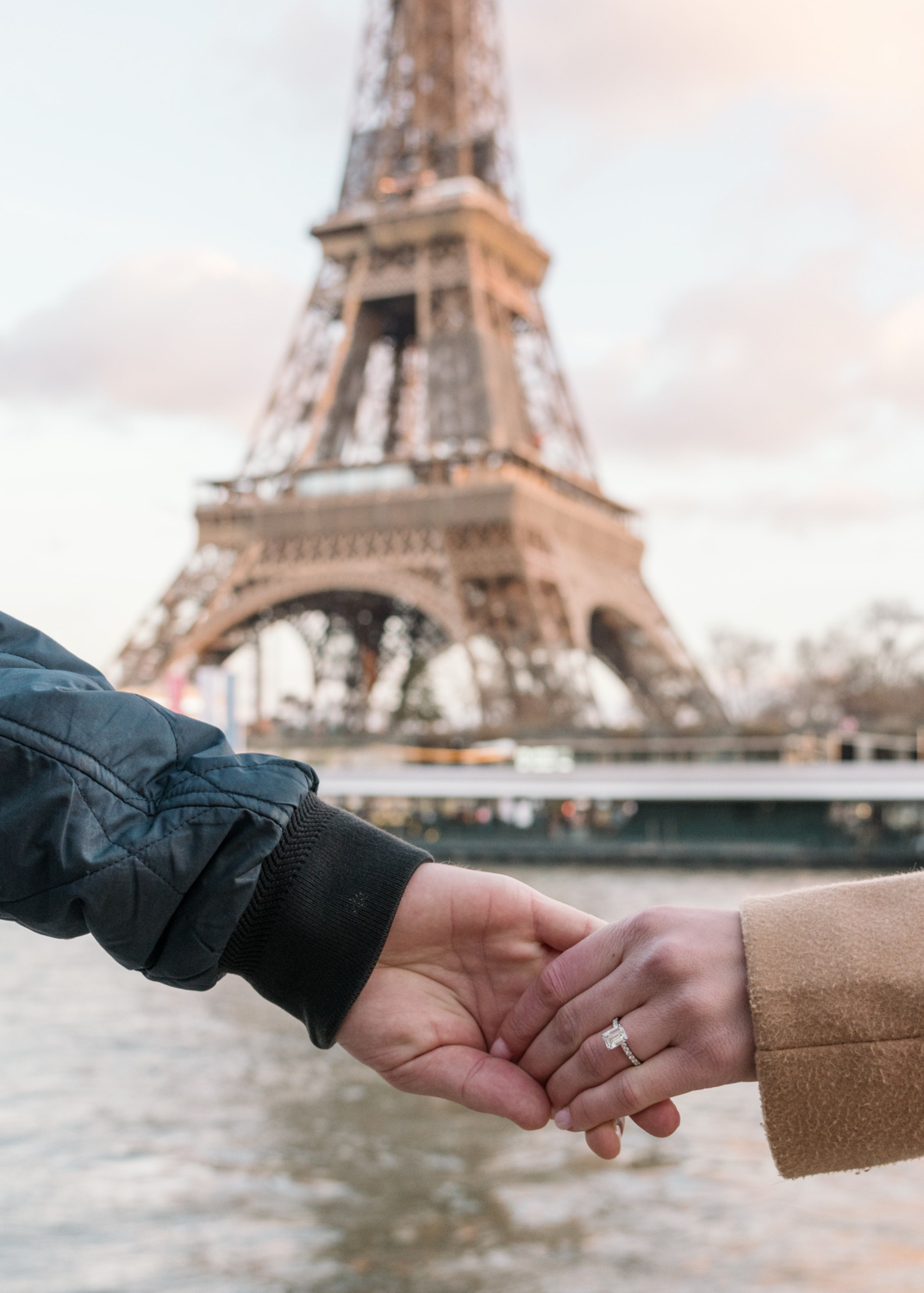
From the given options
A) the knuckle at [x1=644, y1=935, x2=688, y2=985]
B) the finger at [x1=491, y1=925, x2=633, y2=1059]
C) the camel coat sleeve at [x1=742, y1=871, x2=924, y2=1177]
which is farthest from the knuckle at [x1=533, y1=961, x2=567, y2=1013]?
the camel coat sleeve at [x1=742, y1=871, x2=924, y2=1177]

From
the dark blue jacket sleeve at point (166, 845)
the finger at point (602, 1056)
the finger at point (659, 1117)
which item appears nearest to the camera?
the dark blue jacket sleeve at point (166, 845)

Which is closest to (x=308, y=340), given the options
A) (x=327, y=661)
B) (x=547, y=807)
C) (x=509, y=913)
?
(x=327, y=661)

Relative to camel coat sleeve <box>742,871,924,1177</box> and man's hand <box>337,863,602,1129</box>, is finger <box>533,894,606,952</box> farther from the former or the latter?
camel coat sleeve <box>742,871,924,1177</box>

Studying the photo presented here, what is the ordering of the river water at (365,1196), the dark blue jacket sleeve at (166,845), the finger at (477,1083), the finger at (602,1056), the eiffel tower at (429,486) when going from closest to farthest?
the dark blue jacket sleeve at (166,845) → the finger at (602,1056) → the finger at (477,1083) → the river water at (365,1196) → the eiffel tower at (429,486)

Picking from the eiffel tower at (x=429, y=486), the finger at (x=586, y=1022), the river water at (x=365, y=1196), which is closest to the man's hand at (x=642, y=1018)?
the finger at (x=586, y=1022)

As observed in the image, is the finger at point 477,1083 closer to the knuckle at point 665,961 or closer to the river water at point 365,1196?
the knuckle at point 665,961

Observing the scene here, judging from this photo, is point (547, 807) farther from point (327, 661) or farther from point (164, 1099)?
point (164, 1099)
